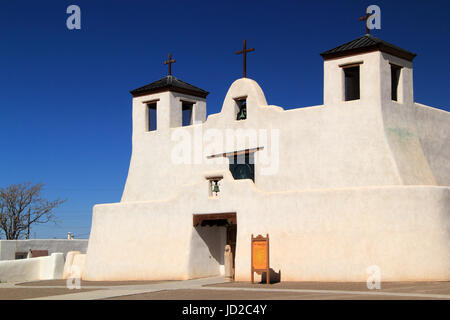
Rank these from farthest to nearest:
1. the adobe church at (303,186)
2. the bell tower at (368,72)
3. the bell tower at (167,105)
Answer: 1. the bell tower at (167,105)
2. the bell tower at (368,72)
3. the adobe church at (303,186)

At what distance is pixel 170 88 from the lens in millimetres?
30406

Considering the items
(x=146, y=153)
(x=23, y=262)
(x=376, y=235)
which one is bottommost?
(x=23, y=262)

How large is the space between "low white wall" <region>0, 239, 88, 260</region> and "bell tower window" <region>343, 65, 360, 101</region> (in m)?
26.1

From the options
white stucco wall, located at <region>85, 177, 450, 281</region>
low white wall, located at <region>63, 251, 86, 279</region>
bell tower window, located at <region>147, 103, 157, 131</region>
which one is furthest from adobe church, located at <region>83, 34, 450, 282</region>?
low white wall, located at <region>63, 251, 86, 279</region>

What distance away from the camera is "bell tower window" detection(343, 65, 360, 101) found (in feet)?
83.7

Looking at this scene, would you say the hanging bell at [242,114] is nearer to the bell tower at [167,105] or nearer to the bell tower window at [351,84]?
the bell tower at [167,105]

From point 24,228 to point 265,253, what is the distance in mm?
40719

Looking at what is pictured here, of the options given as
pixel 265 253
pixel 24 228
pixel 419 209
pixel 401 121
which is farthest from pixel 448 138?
pixel 24 228

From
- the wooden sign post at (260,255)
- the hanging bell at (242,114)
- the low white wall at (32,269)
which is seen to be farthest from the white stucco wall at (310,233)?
the low white wall at (32,269)

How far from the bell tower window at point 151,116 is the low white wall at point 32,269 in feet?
28.5

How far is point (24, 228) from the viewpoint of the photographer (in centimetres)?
5781

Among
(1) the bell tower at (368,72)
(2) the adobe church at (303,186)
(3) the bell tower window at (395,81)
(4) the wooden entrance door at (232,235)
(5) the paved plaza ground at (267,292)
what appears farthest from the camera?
(4) the wooden entrance door at (232,235)

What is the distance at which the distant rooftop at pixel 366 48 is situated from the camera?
23.8 m
